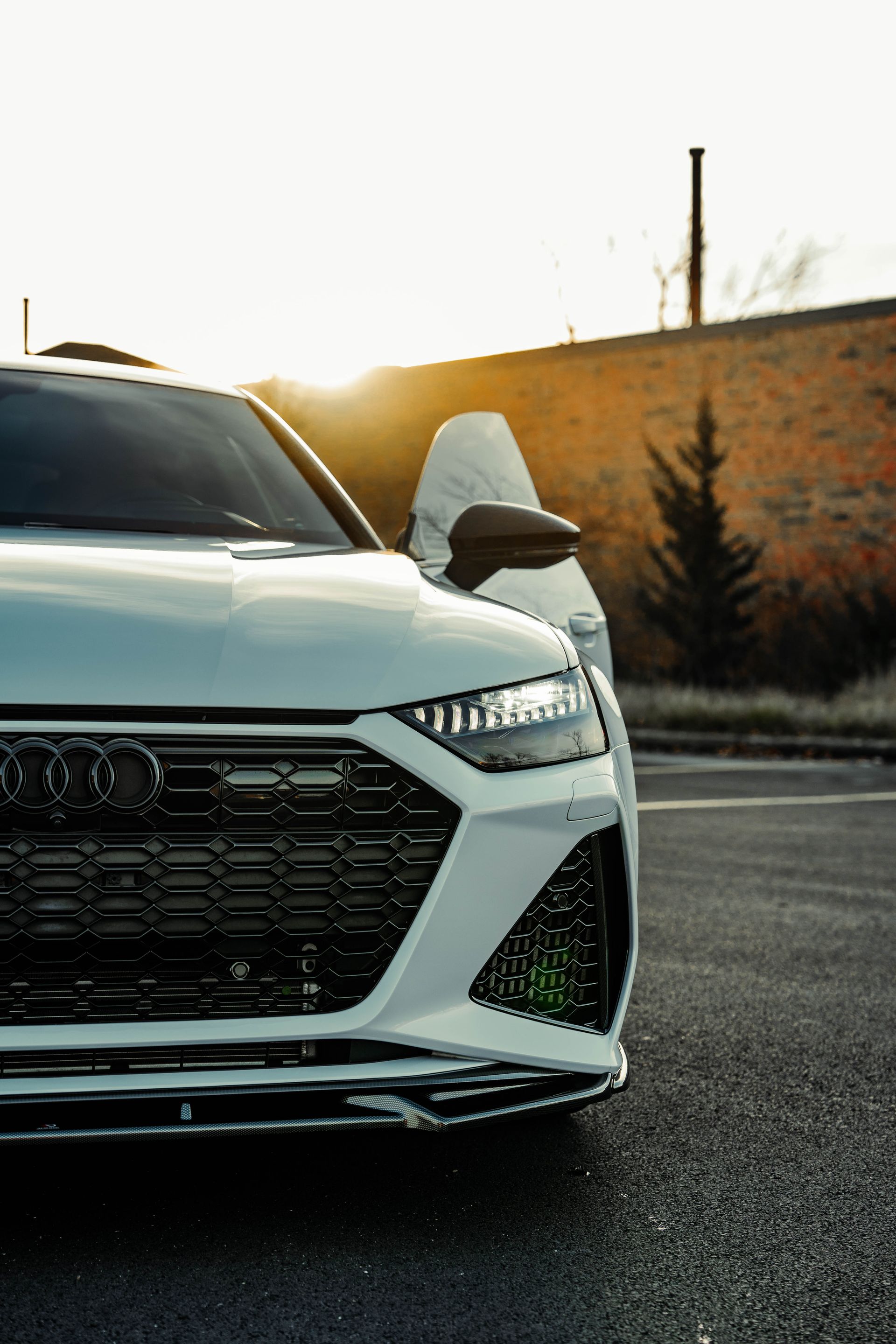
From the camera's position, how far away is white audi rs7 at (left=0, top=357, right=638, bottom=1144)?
1982 mm

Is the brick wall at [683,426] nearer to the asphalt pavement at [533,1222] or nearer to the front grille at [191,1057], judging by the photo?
the asphalt pavement at [533,1222]

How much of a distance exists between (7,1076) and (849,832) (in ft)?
20.2

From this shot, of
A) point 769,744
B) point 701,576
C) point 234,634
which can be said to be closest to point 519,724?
point 234,634

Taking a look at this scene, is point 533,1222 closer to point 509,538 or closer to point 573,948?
point 573,948

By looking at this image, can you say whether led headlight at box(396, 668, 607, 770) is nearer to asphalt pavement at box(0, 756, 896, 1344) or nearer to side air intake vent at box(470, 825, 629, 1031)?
side air intake vent at box(470, 825, 629, 1031)

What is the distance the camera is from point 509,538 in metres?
3.26

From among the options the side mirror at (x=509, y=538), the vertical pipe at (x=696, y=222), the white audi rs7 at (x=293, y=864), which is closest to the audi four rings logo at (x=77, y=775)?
the white audi rs7 at (x=293, y=864)

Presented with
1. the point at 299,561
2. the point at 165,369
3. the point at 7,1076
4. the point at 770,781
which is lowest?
the point at 770,781

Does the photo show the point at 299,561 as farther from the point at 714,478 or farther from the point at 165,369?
the point at 714,478

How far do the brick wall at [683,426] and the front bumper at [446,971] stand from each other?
759 inches

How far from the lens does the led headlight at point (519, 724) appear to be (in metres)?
2.21

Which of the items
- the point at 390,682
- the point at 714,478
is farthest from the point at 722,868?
the point at 714,478

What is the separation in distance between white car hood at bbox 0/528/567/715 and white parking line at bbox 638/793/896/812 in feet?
19.0

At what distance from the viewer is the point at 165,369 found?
4105 millimetres
